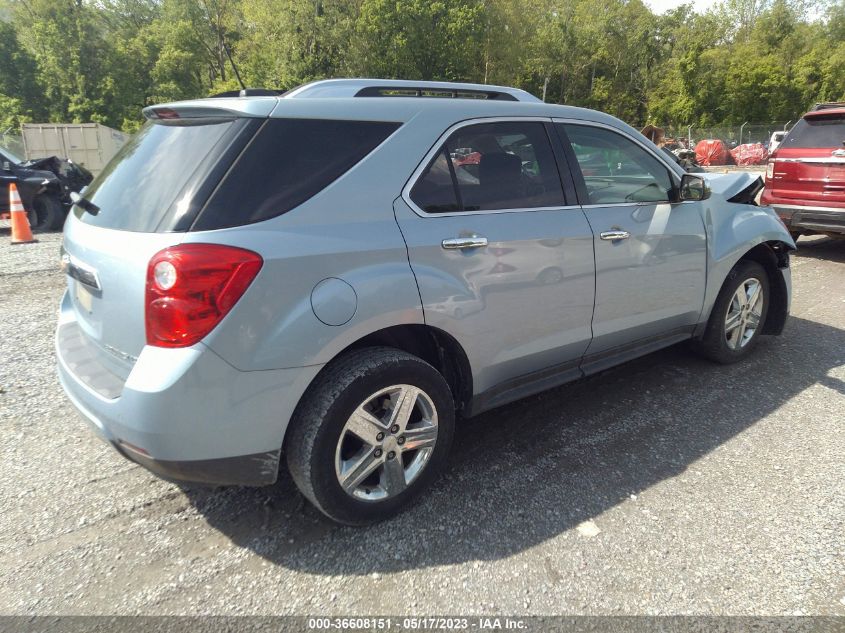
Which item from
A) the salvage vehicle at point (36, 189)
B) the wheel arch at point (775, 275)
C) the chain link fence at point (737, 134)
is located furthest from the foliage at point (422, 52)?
the wheel arch at point (775, 275)

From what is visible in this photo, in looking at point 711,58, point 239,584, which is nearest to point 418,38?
point 711,58

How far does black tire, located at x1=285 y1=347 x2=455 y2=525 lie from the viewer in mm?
2281

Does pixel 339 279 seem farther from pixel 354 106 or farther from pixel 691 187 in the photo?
pixel 691 187

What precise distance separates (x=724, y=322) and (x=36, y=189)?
11.6m

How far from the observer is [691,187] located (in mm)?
3713

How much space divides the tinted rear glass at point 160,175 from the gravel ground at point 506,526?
1.33 m

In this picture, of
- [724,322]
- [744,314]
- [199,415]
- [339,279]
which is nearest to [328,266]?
[339,279]

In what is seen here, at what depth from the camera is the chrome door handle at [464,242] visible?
8.47 feet

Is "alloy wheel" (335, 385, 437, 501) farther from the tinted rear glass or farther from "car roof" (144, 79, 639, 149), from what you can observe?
"car roof" (144, 79, 639, 149)

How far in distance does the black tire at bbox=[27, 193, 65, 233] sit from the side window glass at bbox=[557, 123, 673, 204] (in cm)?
1084

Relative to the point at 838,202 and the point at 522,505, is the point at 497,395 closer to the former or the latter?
the point at 522,505

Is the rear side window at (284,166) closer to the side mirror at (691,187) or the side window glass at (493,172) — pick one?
the side window glass at (493,172)

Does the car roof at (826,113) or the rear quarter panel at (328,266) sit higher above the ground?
the car roof at (826,113)

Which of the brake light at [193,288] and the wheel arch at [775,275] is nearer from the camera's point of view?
the brake light at [193,288]
